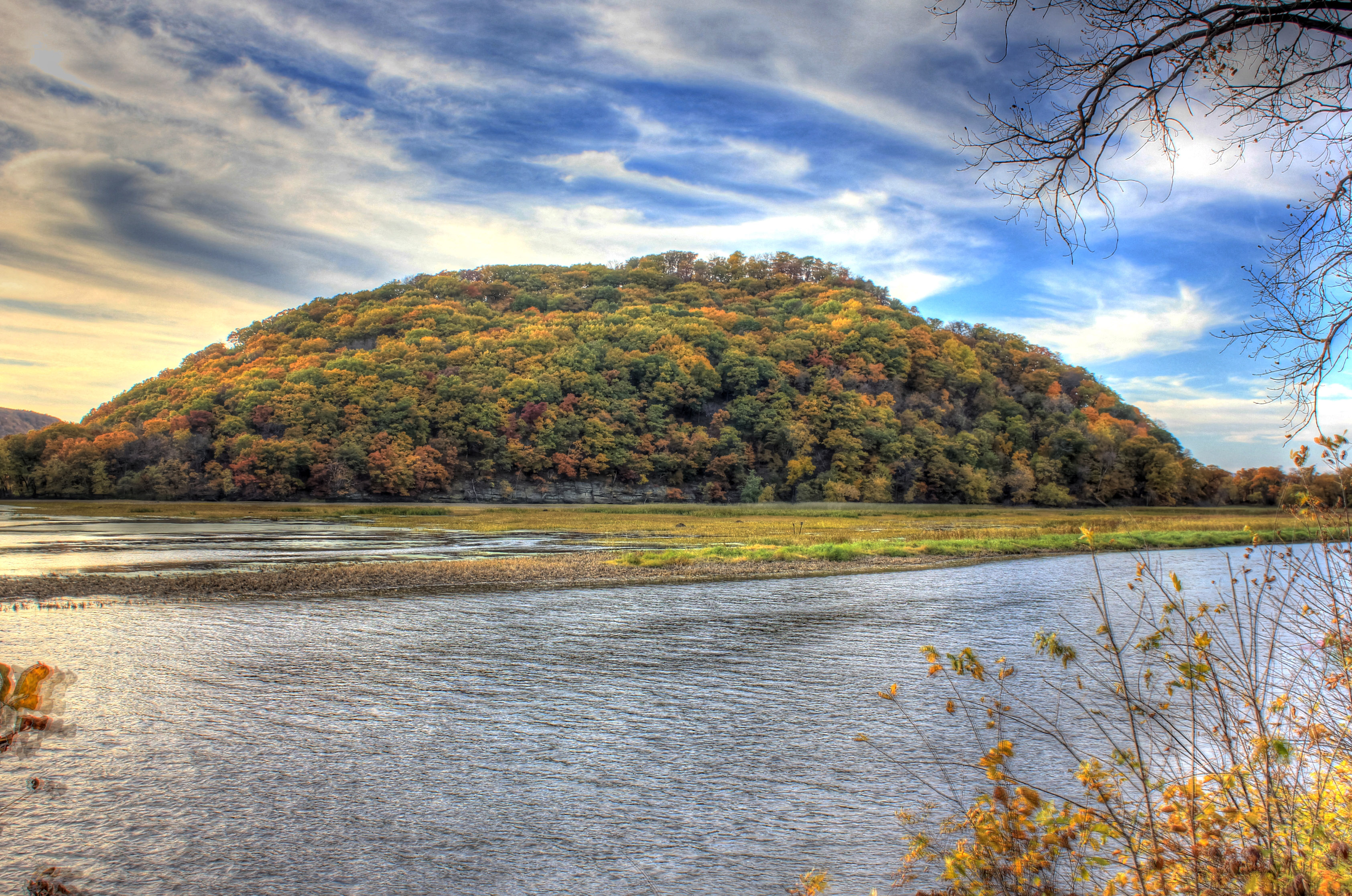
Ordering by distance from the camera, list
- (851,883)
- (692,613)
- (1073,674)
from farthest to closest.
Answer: (692,613)
(1073,674)
(851,883)

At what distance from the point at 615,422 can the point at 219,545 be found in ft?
202

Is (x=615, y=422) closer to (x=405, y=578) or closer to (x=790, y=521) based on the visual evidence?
(x=790, y=521)

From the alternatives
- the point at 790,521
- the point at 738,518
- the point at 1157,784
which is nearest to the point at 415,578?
the point at 1157,784

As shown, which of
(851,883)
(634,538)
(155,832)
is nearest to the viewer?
(851,883)

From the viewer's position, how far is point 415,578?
24156 millimetres

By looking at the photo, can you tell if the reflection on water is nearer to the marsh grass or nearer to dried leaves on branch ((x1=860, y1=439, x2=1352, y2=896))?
the marsh grass

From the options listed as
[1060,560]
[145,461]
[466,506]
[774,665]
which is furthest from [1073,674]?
[145,461]

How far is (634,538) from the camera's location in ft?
139

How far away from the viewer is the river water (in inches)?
253

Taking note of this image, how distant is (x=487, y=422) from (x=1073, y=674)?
279 ft

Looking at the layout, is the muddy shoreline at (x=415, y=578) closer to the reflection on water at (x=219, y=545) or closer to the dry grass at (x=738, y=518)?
the reflection on water at (x=219, y=545)

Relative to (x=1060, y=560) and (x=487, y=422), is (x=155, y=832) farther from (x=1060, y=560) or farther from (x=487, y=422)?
(x=487, y=422)

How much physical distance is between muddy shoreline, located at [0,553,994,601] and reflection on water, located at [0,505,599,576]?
2079 millimetres

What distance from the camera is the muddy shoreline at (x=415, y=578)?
20594 millimetres
